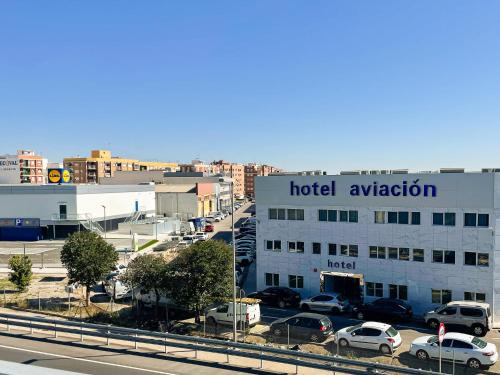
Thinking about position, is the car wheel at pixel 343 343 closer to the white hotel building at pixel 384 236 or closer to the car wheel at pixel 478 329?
the car wheel at pixel 478 329

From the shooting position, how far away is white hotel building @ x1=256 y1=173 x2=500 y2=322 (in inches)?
1102

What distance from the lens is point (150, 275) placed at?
26328mm

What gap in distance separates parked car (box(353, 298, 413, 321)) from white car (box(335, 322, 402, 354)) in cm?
563

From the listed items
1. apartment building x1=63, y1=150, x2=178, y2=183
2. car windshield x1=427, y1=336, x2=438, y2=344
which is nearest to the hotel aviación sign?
car windshield x1=427, y1=336, x2=438, y2=344

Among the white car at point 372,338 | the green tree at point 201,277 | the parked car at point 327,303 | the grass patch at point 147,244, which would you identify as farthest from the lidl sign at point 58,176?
the white car at point 372,338

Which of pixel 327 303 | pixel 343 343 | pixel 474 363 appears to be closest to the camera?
pixel 474 363

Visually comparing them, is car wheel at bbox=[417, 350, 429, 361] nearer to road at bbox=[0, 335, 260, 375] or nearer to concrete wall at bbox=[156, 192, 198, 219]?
road at bbox=[0, 335, 260, 375]

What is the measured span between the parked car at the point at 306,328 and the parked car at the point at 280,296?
7066 millimetres

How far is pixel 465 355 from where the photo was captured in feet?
62.2

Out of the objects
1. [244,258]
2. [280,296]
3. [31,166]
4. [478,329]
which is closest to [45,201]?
[244,258]

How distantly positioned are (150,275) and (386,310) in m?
14.2

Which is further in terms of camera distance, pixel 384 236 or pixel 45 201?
pixel 45 201

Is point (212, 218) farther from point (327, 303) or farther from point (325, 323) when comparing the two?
point (325, 323)

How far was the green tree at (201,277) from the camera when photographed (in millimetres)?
24844
